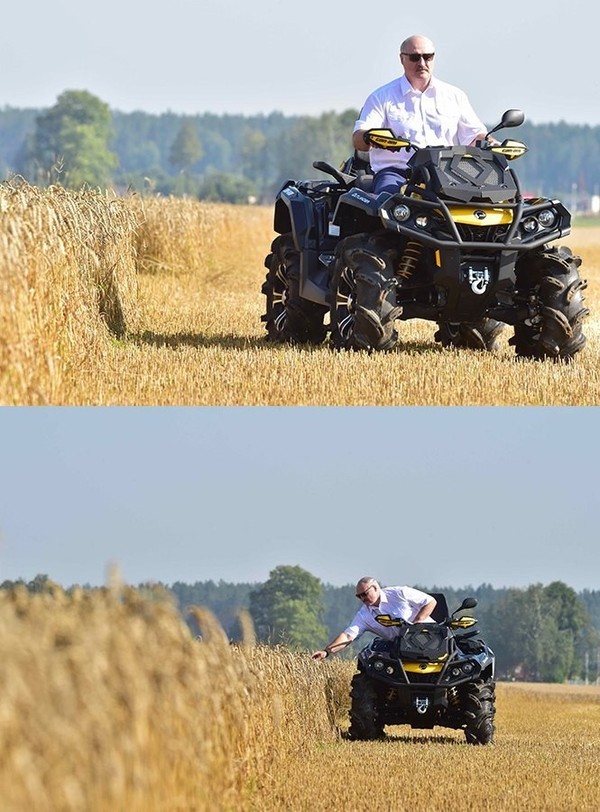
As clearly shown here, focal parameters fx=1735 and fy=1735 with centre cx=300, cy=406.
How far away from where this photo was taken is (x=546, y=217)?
583 inches

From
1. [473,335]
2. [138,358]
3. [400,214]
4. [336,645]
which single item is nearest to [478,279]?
[400,214]

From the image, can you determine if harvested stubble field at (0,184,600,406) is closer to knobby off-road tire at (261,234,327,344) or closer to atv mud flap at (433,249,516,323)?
knobby off-road tire at (261,234,327,344)

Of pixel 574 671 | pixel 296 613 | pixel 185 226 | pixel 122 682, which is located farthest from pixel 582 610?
pixel 122 682

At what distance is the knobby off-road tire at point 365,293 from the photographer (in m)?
14.4

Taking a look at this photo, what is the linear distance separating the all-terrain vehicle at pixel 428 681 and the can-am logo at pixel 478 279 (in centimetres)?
328

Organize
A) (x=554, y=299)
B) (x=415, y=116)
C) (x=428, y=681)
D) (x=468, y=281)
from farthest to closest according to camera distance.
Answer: (x=428, y=681)
(x=415, y=116)
(x=554, y=299)
(x=468, y=281)

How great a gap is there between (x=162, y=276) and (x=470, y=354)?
1235cm

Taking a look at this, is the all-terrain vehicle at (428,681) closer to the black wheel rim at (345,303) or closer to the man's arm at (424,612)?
the man's arm at (424,612)

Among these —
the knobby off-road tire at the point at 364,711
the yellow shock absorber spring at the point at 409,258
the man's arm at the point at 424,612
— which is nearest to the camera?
the yellow shock absorber spring at the point at 409,258

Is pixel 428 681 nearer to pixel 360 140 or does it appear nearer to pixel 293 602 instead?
pixel 360 140

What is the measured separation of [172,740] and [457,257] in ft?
26.0

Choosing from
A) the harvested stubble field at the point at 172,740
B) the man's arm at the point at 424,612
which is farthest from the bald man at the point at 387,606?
the harvested stubble field at the point at 172,740

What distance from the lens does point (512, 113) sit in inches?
579

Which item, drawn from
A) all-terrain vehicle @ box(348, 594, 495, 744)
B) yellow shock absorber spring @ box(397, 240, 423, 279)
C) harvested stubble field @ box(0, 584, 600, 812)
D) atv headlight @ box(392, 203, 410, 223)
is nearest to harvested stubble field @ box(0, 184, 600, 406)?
yellow shock absorber spring @ box(397, 240, 423, 279)
